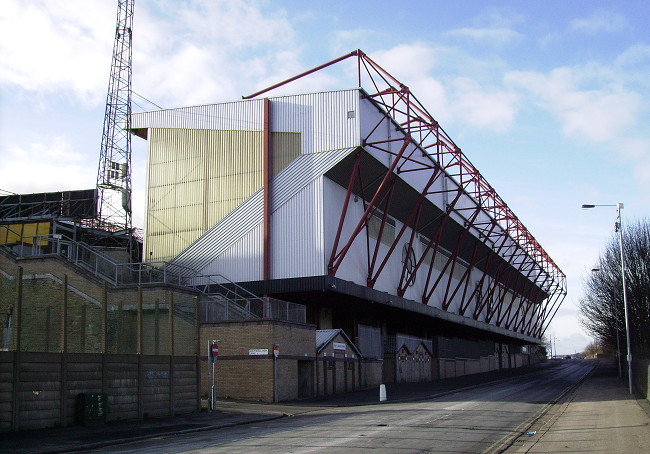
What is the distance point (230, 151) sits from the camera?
1907 inches

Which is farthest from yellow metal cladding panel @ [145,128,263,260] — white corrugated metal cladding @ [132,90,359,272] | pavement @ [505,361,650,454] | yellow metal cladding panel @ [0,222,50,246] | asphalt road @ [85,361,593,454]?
pavement @ [505,361,650,454]

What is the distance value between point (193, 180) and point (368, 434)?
1325 inches

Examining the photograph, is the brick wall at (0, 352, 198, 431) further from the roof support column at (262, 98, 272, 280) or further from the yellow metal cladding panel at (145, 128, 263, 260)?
the yellow metal cladding panel at (145, 128, 263, 260)

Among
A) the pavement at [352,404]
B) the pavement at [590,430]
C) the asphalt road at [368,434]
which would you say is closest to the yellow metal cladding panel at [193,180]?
the pavement at [352,404]

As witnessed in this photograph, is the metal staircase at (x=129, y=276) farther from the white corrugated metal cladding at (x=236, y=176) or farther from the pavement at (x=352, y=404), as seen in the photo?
the white corrugated metal cladding at (x=236, y=176)

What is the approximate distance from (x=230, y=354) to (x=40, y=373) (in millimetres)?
15068

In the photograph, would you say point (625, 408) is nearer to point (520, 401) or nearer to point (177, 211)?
point (520, 401)

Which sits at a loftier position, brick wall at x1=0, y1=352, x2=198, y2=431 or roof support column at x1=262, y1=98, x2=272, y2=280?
roof support column at x1=262, y1=98, x2=272, y2=280

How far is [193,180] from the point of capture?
5003 centimetres

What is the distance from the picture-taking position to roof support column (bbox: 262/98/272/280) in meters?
45.7

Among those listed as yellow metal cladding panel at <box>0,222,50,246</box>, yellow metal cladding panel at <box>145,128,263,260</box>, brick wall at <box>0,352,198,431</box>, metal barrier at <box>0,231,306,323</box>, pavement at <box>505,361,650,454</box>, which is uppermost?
yellow metal cladding panel at <box>145,128,263,260</box>

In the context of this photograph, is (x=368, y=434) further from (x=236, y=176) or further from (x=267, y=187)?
(x=236, y=176)

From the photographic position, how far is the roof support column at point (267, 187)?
45.7 metres

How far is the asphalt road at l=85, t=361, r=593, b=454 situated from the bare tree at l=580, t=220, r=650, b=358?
68.0ft
